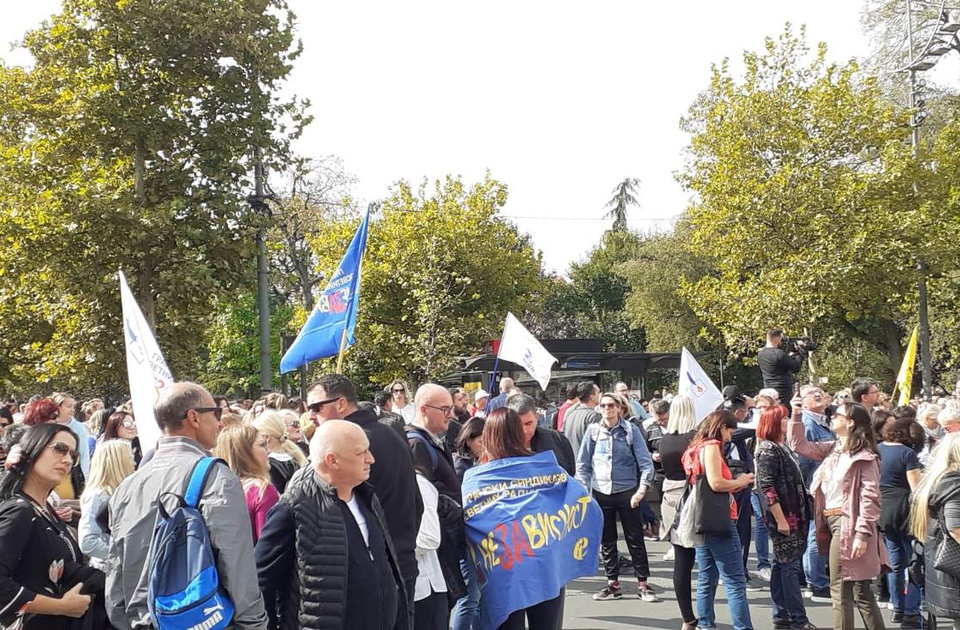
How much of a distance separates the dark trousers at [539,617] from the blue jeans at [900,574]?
390 centimetres

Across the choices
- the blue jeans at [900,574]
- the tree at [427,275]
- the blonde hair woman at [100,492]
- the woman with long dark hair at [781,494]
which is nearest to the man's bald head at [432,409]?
the blonde hair woman at [100,492]

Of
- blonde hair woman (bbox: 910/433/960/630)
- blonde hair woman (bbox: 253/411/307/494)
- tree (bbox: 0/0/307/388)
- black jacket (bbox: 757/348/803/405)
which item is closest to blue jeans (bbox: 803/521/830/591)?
black jacket (bbox: 757/348/803/405)

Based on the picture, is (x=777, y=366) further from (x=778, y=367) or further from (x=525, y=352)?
(x=525, y=352)

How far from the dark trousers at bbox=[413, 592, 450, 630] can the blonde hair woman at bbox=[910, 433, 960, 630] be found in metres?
2.84

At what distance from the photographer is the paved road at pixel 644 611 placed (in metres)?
8.37

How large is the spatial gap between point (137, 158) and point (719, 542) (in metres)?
14.7

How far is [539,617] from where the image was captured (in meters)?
5.71

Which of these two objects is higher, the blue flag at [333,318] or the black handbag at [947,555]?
the blue flag at [333,318]

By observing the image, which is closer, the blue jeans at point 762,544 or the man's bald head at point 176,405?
the man's bald head at point 176,405

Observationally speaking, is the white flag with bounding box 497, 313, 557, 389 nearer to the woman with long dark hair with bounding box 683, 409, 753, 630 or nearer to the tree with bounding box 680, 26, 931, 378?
the woman with long dark hair with bounding box 683, 409, 753, 630

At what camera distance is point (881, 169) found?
28.3 m

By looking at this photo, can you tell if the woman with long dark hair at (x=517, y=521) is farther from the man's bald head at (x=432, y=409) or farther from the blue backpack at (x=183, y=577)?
the blue backpack at (x=183, y=577)

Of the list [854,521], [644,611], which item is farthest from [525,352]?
[854,521]

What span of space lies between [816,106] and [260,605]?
26.9 metres
